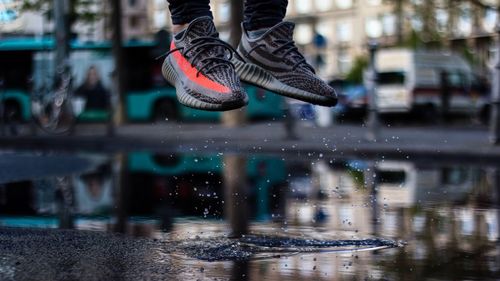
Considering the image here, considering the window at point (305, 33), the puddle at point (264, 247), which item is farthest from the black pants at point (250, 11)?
the window at point (305, 33)

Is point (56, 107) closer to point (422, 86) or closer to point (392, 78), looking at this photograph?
point (422, 86)

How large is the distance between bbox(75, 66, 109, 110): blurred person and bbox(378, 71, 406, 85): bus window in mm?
13387

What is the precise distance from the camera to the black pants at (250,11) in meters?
3.56

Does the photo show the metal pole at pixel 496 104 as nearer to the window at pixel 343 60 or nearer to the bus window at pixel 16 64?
the bus window at pixel 16 64

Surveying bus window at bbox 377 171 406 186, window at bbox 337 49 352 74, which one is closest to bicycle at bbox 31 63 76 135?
bus window at bbox 377 171 406 186

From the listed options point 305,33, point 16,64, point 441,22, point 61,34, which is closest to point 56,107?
point 61,34

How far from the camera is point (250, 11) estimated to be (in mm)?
3656

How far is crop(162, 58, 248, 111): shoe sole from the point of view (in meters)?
3.31

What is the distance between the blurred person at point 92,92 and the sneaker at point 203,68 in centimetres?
2207


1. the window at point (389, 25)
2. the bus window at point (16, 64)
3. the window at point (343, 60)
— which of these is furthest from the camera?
the window at point (343, 60)

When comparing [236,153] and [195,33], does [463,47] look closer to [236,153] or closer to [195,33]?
[236,153]

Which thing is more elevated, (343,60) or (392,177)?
(343,60)

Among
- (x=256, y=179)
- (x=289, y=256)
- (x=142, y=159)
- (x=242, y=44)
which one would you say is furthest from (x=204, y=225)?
(x=142, y=159)

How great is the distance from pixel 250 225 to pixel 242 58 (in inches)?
120
